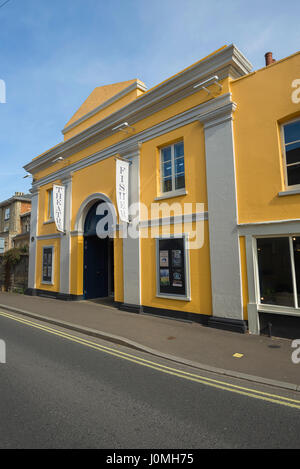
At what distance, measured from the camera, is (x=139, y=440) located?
9.97ft

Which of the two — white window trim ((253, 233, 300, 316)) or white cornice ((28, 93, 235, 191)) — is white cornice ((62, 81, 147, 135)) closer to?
white cornice ((28, 93, 235, 191))

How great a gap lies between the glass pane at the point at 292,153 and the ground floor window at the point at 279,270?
2035 millimetres

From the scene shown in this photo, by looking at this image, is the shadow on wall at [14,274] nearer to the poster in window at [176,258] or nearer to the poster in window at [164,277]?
the poster in window at [164,277]

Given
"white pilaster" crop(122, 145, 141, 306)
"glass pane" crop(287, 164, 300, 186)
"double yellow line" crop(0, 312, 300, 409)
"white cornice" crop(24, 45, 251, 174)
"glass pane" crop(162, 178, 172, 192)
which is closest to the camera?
"double yellow line" crop(0, 312, 300, 409)

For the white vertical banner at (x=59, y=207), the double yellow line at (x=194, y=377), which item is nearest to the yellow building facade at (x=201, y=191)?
the white vertical banner at (x=59, y=207)

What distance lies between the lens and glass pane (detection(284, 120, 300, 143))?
7.16m

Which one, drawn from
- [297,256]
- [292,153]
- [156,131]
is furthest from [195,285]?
[156,131]

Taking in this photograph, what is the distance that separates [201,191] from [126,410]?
6587mm

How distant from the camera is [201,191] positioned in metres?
8.74

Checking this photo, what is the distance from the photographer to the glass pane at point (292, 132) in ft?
23.5

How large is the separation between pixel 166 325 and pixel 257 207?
14.3ft

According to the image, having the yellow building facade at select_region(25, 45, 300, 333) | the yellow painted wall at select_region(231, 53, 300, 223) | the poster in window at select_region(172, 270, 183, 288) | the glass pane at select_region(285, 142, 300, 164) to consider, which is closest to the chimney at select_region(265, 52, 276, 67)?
the yellow building facade at select_region(25, 45, 300, 333)

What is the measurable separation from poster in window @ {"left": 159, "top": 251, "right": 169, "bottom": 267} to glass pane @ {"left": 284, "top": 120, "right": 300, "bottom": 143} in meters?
4.95

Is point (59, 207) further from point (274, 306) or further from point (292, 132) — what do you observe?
point (274, 306)
